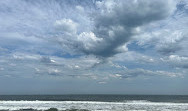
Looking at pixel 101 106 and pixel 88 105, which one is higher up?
pixel 88 105

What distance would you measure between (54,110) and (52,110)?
0.40 meters

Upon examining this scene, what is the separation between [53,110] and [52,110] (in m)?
0.22

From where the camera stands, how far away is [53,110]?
4416 centimetres

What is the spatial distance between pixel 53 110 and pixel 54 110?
0.20 metres

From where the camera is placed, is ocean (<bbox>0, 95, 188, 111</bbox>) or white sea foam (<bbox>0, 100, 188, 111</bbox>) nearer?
ocean (<bbox>0, 95, 188, 111</bbox>)

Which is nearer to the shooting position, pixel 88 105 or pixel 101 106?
pixel 101 106

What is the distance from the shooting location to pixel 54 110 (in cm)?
4416

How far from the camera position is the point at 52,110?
44.0m

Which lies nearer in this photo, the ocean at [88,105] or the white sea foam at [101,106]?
the ocean at [88,105]
